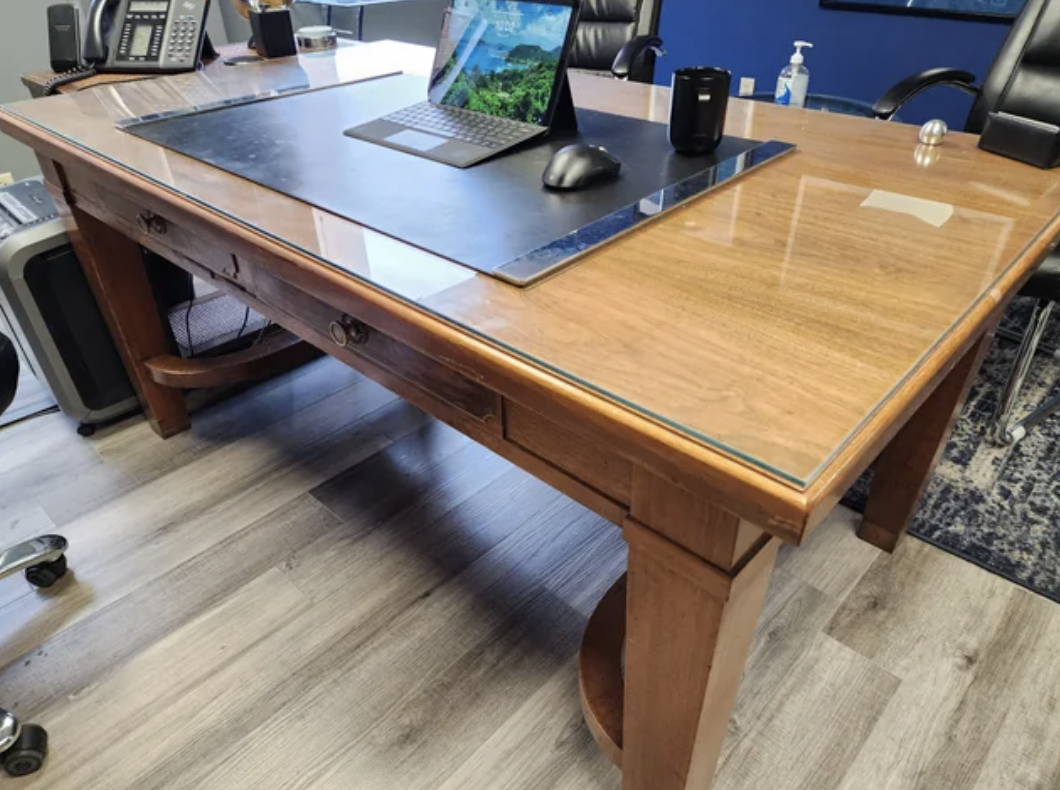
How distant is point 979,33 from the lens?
92.4 inches

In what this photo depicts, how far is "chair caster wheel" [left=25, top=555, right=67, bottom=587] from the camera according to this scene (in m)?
1.36

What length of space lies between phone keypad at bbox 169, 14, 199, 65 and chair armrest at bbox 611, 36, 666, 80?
3.50ft

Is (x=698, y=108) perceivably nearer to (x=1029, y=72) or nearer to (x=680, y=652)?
(x=680, y=652)

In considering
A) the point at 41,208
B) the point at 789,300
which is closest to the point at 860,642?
the point at 789,300

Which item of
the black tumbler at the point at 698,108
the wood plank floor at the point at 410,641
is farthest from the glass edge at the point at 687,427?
the wood plank floor at the point at 410,641

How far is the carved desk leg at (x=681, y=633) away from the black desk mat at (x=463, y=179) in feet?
0.91

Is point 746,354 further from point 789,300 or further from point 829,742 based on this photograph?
point 829,742

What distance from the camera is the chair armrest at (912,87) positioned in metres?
1.59

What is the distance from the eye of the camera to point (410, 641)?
1.27 metres

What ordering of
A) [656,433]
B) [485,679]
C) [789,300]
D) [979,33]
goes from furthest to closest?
[979,33], [485,679], [789,300], [656,433]

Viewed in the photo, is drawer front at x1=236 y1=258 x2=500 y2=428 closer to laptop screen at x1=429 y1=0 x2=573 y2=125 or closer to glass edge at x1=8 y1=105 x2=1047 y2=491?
glass edge at x1=8 y1=105 x2=1047 y2=491

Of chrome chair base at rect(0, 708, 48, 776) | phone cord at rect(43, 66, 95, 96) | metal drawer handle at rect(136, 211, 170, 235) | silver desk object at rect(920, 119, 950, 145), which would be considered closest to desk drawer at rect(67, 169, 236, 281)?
metal drawer handle at rect(136, 211, 170, 235)

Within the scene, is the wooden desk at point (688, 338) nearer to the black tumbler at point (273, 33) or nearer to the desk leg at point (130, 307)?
the desk leg at point (130, 307)

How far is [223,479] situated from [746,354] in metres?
1.37
